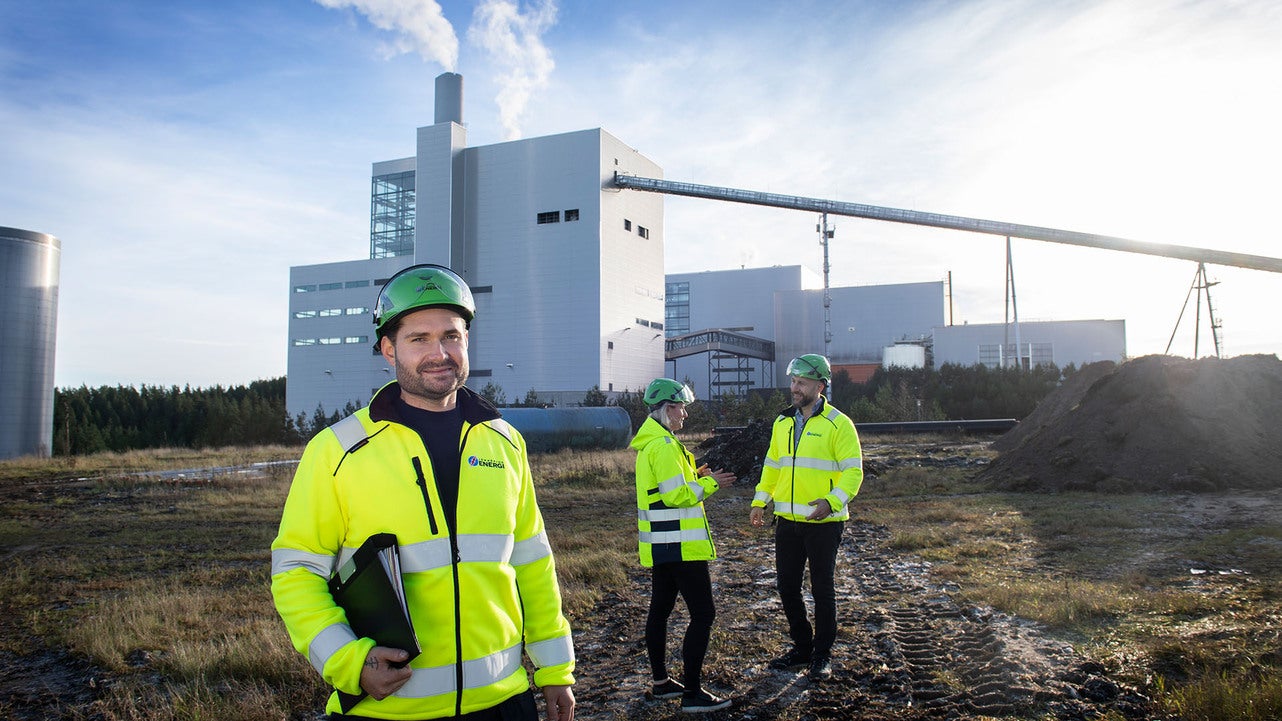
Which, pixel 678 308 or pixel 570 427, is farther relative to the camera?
pixel 678 308

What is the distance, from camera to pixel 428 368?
2.21m

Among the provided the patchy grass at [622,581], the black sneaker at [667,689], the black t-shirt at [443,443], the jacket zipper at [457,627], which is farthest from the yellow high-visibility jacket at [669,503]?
the jacket zipper at [457,627]

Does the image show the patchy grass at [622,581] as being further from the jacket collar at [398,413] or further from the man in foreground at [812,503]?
the jacket collar at [398,413]

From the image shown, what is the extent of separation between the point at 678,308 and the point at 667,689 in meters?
59.1

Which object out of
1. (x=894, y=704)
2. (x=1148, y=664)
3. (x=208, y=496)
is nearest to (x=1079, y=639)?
(x=1148, y=664)

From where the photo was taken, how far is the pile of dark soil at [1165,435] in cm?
A: 1370

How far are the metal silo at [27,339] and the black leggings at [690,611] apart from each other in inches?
1260

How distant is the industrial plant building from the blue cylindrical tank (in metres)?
12.3

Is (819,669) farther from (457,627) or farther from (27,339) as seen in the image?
(27,339)

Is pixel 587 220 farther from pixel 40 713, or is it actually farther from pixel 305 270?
pixel 40 713

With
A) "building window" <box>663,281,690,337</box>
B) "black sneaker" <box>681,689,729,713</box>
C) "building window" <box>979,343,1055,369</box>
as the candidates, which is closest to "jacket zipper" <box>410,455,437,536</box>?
"black sneaker" <box>681,689,729,713</box>

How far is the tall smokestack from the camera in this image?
45281 millimetres

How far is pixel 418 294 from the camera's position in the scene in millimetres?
2254

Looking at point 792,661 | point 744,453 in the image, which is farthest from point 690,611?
point 744,453
